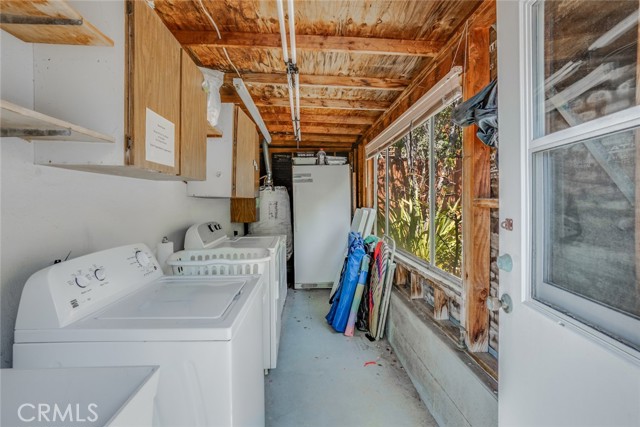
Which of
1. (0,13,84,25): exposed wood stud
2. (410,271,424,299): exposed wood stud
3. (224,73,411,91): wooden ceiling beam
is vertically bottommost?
(410,271,424,299): exposed wood stud

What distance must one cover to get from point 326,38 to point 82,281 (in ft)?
5.78

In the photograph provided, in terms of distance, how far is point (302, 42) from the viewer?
1753 mm

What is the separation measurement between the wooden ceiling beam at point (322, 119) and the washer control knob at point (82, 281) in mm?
2787

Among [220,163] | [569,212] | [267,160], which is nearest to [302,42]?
[220,163]

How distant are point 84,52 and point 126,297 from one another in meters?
0.91

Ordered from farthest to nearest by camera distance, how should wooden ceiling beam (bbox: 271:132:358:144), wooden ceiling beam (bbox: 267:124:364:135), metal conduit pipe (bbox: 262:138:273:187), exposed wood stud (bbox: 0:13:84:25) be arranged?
1. metal conduit pipe (bbox: 262:138:273:187)
2. wooden ceiling beam (bbox: 271:132:358:144)
3. wooden ceiling beam (bbox: 267:124:364:135)
4. exposed wood stud (bbox: 0:13:84:25)

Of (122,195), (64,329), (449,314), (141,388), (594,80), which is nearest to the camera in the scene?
(141,388)

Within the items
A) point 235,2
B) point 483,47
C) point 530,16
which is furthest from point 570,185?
point 235,2

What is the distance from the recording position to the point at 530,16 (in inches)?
36.2

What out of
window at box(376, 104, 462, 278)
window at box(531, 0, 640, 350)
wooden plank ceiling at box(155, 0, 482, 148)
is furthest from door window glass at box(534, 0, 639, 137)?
window at box(376, 104, 462, 278)

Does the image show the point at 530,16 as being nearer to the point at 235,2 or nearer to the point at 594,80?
the point at 594,80

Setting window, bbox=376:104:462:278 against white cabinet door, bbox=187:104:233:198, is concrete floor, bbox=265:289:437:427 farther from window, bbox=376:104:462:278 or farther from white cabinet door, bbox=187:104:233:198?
white cabinet door, bbox=187:104:233:198

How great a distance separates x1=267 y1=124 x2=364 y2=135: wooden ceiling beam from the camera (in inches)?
152

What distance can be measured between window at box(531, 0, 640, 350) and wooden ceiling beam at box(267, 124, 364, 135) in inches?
123
